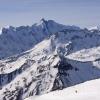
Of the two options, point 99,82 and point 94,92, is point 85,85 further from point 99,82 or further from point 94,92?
point 94,92

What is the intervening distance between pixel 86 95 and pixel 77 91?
5.37 meters

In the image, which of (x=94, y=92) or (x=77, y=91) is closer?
(x=94, y=92)

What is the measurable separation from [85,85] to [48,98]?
7312mm

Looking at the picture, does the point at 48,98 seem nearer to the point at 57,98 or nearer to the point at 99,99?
the point at 57,98

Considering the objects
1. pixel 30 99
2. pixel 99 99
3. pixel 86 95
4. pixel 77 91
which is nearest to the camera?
pixel 99 99

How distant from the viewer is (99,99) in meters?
62.6

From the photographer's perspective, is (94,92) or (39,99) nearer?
(94,92)

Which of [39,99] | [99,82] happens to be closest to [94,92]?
[99,82]

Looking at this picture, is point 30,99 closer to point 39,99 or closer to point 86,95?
point 39,99

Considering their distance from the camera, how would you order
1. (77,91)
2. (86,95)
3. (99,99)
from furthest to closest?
1. (77,91)
2. (86,95)
3. (99,99)

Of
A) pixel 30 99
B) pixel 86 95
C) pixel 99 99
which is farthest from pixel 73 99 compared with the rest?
pixel 30 99

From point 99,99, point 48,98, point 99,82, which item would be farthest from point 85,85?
point 99,99

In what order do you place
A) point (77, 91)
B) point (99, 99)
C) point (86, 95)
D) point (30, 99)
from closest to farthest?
point (99, 99) → point (86, 95) → point (77, 91) → point (30, 99)

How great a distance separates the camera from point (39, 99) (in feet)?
251
